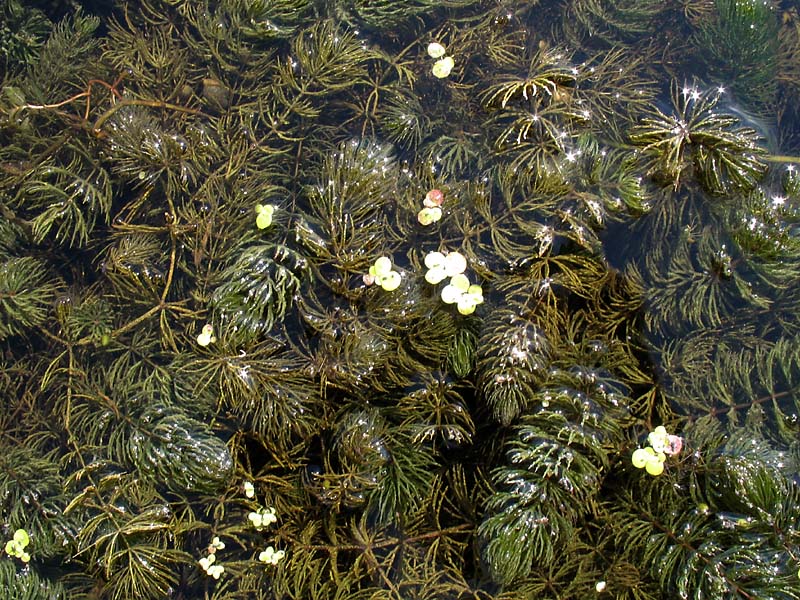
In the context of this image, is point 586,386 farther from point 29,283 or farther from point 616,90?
point 29,283

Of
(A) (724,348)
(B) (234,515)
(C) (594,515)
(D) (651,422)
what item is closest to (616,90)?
(A) (724,348)

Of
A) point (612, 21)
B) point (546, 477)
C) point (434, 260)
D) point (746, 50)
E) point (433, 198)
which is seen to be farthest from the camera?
point (612, 21)

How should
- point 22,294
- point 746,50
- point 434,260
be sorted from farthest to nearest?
point 746,50 → point 22,294 → point 434,260

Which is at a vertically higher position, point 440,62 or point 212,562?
point 440,62

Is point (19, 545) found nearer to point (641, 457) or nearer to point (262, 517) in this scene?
point (262, 517)

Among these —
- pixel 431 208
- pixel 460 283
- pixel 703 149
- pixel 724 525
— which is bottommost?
pixel 724 525

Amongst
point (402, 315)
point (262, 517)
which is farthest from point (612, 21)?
point (262, 517)

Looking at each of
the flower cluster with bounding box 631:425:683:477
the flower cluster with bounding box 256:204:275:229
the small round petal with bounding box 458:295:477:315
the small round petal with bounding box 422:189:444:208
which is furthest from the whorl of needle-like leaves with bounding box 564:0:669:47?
the flower cluster with bounding box 631:425:683:477
